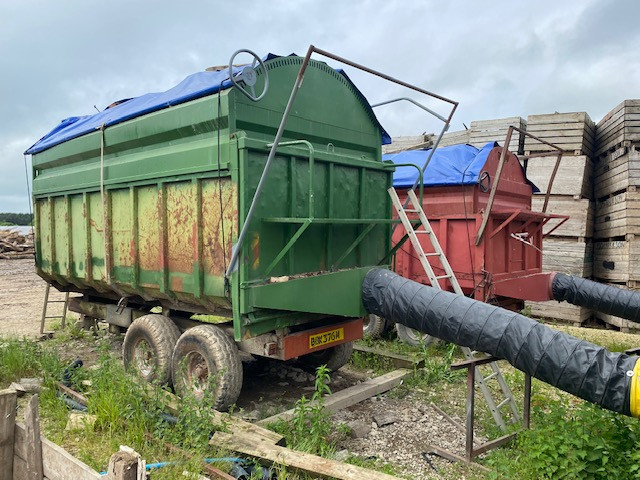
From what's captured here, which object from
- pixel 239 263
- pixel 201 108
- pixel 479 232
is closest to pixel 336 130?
pixel 201 108

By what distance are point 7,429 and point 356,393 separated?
302cm

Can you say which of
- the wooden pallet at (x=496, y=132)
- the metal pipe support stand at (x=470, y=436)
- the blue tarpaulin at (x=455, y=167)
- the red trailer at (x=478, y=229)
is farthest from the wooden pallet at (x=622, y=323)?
the metal pipe support stand at (x=470, y=436)

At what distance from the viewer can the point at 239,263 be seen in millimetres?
4195

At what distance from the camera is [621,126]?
29.8ft

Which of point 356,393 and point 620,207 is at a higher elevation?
point 620,207

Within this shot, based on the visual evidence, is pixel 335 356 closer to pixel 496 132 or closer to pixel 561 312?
pixel 561 312

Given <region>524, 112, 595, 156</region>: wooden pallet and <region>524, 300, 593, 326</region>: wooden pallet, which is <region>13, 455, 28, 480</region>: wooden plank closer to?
<region>524, 300, 593, 326</region>: wooden pallet

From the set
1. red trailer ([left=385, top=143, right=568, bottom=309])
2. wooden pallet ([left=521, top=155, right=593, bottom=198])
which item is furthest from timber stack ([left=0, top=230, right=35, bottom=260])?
wooden pallet ([left=521, top=155, right=593, bottom=198])

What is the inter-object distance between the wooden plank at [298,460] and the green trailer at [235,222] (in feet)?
2.28

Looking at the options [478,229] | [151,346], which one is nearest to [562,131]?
[478,229]

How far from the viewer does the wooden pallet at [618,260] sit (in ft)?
28.5

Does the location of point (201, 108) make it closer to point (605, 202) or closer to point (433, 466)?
point (433, 466)

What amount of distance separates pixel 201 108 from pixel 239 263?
150cm

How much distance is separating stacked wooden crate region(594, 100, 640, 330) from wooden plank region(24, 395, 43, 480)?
9110 mm
